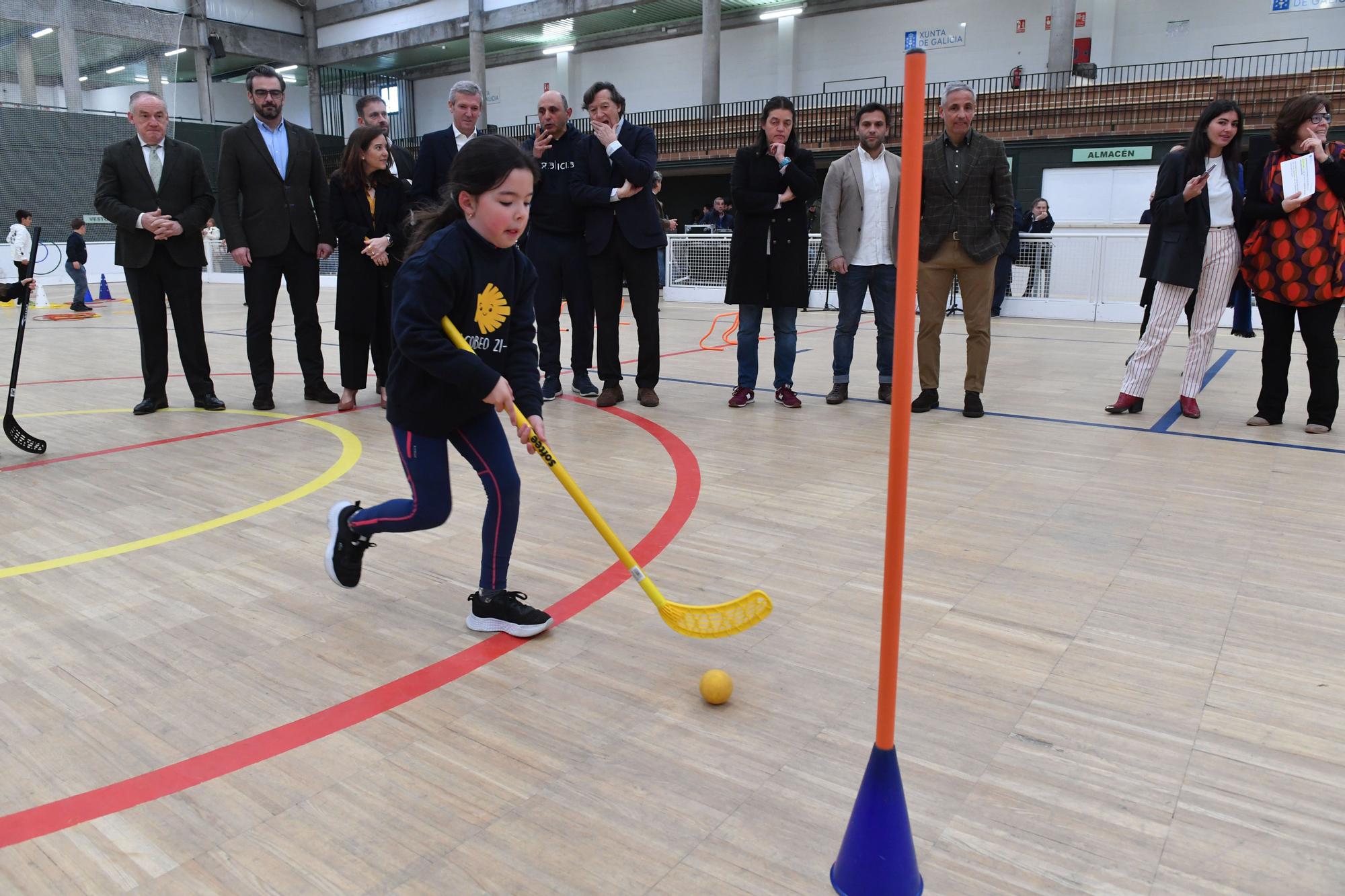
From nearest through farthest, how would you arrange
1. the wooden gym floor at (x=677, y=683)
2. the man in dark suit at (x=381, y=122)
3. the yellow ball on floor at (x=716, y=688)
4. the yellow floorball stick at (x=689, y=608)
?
the wooden gym floor at (x=677, y=683)
the yellow ball on floor at (x=716, y=688)
the yellow floorball stick at (x=689, y=608)
the man in dark suit at (x=381, y=122)

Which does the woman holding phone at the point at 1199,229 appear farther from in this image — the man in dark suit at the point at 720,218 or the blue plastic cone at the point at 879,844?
the man in dark suit at the point at 720,218

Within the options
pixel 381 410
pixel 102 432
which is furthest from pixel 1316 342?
pixel 102 432

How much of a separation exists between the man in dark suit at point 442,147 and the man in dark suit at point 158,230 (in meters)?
1.20

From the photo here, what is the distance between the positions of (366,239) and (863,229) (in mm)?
2862

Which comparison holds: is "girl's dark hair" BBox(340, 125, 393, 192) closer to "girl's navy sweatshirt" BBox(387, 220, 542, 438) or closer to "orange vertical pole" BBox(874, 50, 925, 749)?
"girl's navy sweatshirt" BBox(387, 220, 542, 438)

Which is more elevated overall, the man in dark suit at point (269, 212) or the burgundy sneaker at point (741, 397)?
the man in dark suit at point (269, 212)

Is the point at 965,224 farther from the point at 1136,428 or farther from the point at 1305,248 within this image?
the point at 1305,248

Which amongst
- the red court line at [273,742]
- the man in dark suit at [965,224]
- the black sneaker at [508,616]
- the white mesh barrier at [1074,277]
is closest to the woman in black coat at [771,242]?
the man in dark suit at [965,224]

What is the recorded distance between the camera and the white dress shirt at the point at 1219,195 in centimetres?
450

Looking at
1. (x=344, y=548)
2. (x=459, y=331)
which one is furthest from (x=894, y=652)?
(x=344, y=548)

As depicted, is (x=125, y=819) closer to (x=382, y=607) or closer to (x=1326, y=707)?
(x=382, y=607)

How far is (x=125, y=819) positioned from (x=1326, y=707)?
7.94 ft

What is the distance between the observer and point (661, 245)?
209 inches

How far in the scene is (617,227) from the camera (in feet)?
17.5
